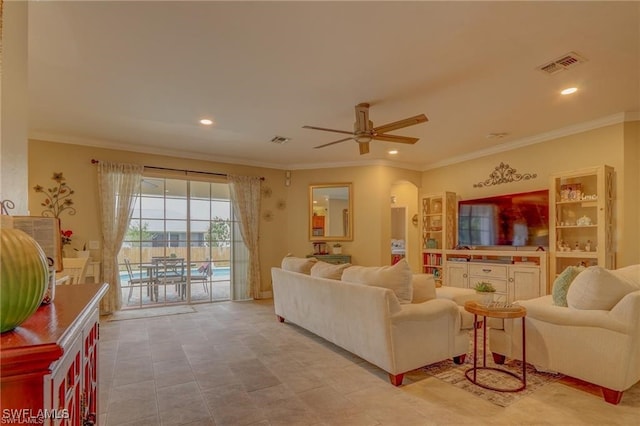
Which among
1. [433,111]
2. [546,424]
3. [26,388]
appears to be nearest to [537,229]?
[433,111]

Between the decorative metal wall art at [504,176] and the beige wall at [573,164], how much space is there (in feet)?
0.17

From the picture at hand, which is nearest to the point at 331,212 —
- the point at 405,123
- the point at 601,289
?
the point at 405,123

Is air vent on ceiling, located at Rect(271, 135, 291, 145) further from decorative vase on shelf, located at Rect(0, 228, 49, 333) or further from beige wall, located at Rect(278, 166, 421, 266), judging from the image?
decorative vase on shelf, located at Rect(0, 228, 49, 333)

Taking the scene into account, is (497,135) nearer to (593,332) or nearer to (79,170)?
(593,332)

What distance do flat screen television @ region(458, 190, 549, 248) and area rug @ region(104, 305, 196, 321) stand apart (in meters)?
4.88

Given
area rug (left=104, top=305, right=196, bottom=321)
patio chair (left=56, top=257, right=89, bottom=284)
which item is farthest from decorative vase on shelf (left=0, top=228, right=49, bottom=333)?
area rug (left=104, top=305, right=196, bottom=321)

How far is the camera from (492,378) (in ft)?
9.35

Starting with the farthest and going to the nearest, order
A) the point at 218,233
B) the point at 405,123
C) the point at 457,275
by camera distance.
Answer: the point at 218,233, the point at 457,275, the point at 405,123

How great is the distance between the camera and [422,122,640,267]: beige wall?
4.07 m

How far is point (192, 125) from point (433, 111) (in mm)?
3096

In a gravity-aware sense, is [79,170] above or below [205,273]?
above

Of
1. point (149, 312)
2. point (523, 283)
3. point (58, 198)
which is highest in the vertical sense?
point (58, 198)

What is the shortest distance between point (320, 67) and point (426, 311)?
230cm

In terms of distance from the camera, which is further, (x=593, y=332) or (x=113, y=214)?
(x=113, y=214)
